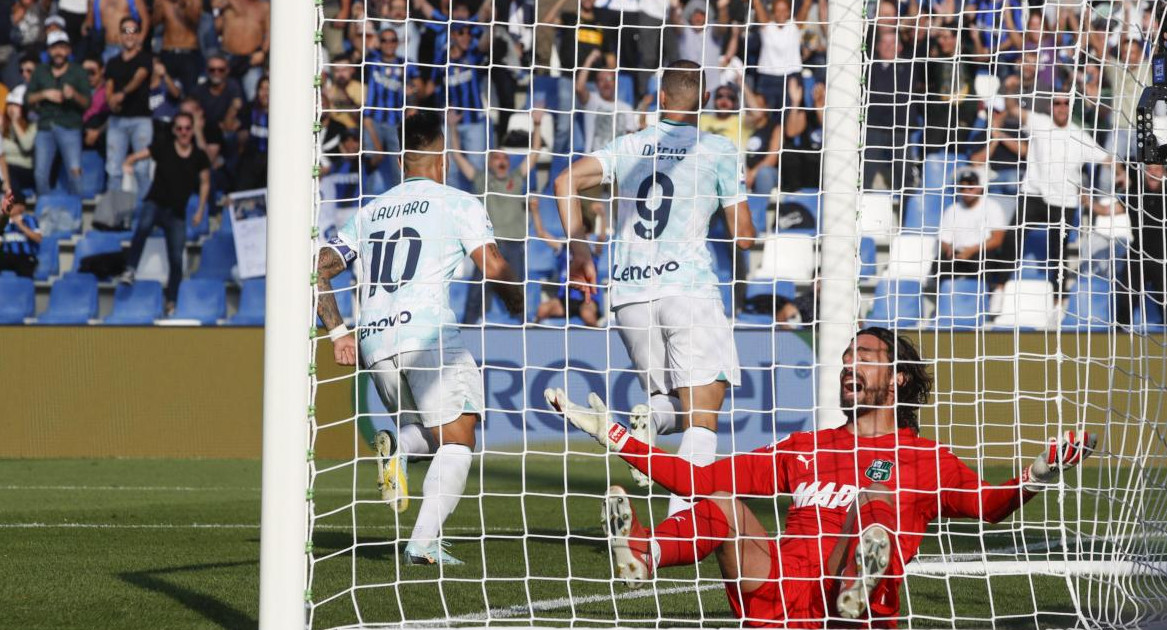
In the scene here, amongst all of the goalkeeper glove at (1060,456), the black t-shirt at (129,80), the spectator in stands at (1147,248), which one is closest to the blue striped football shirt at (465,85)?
the black t-shirt at (129,80)

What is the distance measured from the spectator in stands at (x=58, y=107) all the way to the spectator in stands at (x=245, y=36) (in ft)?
4.63

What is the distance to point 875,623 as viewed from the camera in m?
4.14

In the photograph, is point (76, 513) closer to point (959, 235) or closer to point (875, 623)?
point (875, 623)

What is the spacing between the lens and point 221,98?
45.0 ft

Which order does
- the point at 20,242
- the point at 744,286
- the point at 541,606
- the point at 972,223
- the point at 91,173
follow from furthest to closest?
the point at 91,173
the point at 20,242
the point at 744,286
the point at 972,223
the point at 541,606

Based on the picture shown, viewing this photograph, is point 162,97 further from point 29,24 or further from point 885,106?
point 885,106

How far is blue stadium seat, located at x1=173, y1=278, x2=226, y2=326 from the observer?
501 inches

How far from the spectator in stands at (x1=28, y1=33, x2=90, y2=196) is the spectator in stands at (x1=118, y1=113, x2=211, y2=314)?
2.14ft

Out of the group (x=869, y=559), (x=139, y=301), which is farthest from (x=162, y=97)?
(x=869, y=559)

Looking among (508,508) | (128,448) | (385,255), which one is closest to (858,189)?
(385,255)

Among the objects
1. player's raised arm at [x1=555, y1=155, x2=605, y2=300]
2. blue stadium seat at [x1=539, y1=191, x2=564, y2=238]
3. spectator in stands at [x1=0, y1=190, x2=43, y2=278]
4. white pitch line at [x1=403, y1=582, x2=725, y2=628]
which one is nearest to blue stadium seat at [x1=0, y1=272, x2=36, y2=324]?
spectator in stands at [x1=0, y1=190, x2=43, y2=278]

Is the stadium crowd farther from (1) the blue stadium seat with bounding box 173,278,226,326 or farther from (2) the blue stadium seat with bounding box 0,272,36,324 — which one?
(1) the blue stadium seat with bounding box 173,278,226,326

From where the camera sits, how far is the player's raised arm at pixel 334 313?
5.93m

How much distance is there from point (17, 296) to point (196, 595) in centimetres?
847
